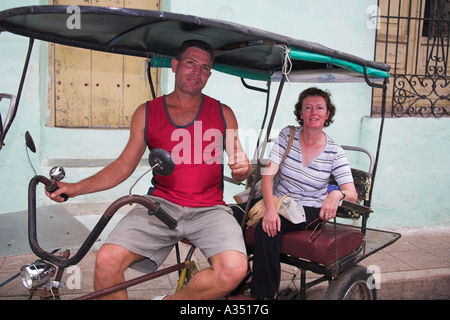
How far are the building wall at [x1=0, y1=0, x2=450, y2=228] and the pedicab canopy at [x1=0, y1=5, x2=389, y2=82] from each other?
1.16m

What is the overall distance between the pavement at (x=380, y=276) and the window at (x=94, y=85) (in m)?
1.07

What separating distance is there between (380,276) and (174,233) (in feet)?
7.53

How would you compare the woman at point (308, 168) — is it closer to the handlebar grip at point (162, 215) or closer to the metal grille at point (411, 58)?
the handlebar grip at point (162, 215)

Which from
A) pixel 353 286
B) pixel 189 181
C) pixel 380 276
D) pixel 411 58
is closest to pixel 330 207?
pixel 353 286

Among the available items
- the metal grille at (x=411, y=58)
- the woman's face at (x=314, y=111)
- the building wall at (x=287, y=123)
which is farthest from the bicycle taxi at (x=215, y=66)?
the metal grille at (x=411, y=58)

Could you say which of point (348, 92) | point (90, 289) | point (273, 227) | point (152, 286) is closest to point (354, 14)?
point (348, 92)

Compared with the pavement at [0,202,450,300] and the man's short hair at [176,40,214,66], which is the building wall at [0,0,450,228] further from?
the man's short hair at [176,40,214,66]

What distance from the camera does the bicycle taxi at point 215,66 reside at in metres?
1.93

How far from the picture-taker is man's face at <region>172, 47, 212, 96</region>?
2572 millimetres

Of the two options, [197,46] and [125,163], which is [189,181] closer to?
[125,163]

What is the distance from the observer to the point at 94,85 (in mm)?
4398

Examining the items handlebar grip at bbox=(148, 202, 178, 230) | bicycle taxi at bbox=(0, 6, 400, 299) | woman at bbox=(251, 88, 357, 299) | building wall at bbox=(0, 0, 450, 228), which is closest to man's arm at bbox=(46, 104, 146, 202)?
bicycle taxi at bbox=(0, 6, 400, 299)

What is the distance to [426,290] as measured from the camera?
3.89 m

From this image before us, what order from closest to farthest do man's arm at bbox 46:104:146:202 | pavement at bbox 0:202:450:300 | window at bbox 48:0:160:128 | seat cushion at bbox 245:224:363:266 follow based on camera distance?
seat cushion at bbox 245:224:363:266, man's arm at bbox 46:104:146:202, pavement at bbox 0:202:450:300, window at bbox 48:0:160:128
